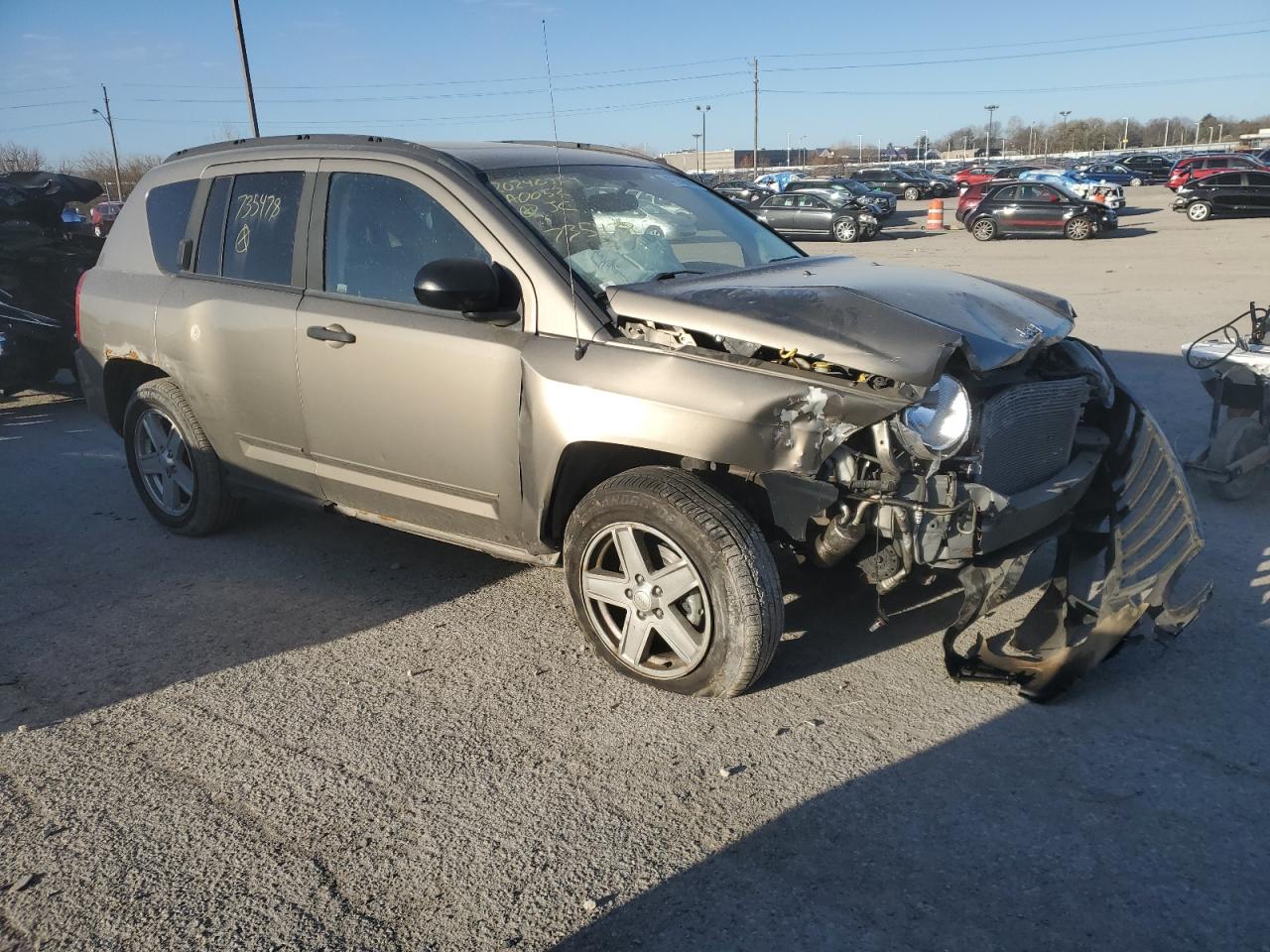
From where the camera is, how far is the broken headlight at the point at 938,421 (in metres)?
3.18

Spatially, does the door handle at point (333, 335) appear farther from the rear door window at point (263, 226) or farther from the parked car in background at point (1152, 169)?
the parked car in background at point (1152, 169)

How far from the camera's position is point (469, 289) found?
3.56m

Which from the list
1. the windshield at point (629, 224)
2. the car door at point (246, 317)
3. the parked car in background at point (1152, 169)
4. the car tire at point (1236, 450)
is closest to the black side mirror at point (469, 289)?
the windshield at point (629, 224)

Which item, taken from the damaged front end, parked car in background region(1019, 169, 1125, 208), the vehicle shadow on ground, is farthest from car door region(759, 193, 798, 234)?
the damaged front end

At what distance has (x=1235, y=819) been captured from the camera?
2844 millimetres

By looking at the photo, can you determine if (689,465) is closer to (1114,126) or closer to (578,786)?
(578,786)

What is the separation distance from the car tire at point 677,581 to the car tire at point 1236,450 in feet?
11.2

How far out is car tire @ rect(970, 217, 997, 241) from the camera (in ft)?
88.9

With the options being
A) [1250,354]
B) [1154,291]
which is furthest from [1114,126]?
[1250,354]

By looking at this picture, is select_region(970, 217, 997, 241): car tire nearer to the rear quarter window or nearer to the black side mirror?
the rear quarter window

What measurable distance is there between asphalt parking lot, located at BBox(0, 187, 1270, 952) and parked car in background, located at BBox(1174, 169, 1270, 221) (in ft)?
96.6

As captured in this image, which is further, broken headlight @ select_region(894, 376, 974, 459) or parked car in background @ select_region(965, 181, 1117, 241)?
parked car in background @ select_region(965, 181, 1117, 241)

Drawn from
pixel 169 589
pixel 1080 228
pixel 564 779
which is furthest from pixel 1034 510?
pixel 1080 228

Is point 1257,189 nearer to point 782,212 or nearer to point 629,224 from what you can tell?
point 782,212
